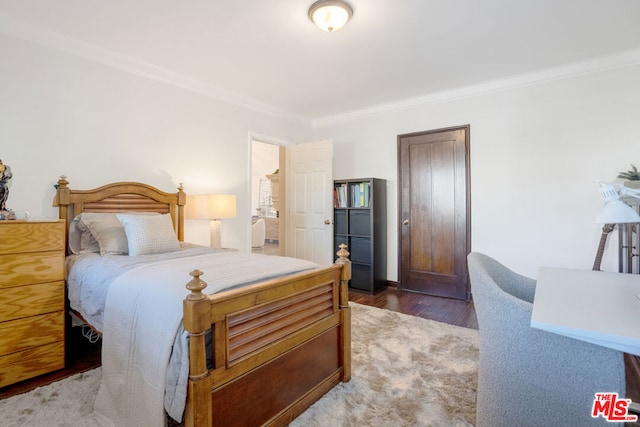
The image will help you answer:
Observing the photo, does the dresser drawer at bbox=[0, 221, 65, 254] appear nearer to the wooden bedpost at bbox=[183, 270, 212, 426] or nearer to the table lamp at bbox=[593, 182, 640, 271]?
the wooden bedpost at bbox=[183, 270, 212, 426]

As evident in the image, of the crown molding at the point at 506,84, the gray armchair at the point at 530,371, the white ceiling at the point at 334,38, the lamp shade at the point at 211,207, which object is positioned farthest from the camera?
the lamp shade at the point at 211,207

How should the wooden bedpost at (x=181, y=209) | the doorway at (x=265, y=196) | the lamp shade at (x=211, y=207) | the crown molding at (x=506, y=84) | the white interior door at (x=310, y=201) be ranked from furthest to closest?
the doorway at (x=265, y=196) → the white interior door at (x=310, y=201) → the wooden bedpost at (x=181, y=209) → the lamp shade at (x=211, y=207) → the crown molding at (x=506, y=84)

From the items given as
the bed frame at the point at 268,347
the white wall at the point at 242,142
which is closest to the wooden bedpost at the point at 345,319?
the bed frame at the point at 268,347

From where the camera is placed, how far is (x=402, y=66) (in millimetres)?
3227

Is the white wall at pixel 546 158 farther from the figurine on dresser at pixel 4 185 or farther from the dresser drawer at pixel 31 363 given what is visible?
the figurine on dresser at pixel 4 185

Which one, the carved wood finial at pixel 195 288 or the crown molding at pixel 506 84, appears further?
the crown molding at pixel 506 84

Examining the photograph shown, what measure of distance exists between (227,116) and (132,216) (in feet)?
6.13

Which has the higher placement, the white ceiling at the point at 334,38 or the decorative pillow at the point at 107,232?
the white ceiling at the point at 334,38

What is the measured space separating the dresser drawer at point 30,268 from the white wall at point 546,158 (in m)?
4.00

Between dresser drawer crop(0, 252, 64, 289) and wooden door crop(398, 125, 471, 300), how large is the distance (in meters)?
3.63

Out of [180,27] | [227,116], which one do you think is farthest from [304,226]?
[180,27]

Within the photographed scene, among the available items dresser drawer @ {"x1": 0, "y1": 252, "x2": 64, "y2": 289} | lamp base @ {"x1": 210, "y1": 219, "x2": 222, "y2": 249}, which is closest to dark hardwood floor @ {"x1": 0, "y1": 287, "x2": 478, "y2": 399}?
dresser drawer @ {"x1": 0, "y1": 252, "x2": 64, "y2": 289}

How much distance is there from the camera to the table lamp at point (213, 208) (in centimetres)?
325

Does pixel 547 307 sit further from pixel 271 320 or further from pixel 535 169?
pixel 535 169
